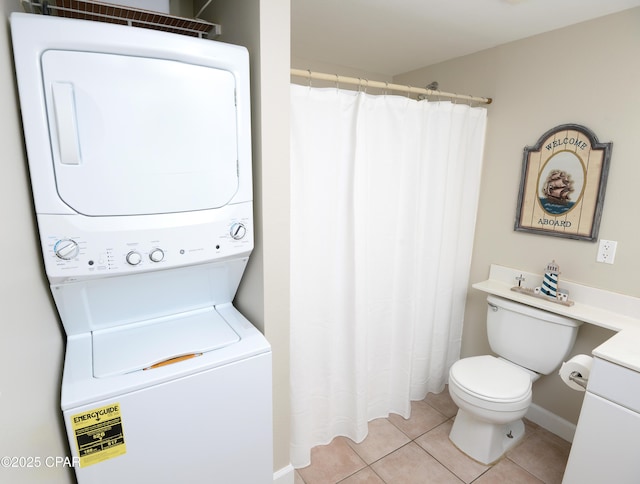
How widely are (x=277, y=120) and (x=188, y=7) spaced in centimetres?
87

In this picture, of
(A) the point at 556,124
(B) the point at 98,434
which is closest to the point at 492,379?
(A) the point at 556,124

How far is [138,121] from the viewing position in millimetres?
1008

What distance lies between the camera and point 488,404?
1.70 m

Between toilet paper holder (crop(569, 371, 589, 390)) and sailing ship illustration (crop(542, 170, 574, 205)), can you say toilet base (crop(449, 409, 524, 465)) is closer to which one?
toilet paper holder (crop(569, 371, 589, 390))

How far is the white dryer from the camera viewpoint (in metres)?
0.92

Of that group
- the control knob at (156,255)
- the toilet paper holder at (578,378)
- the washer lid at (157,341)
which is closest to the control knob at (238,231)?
the control knob at (156,255)

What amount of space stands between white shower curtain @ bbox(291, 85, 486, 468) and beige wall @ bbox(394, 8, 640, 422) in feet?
0.47

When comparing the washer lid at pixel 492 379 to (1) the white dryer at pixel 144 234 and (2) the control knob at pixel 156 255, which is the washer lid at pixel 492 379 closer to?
(1) the white dryer at pixel 144 234

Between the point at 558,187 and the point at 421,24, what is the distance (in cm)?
118

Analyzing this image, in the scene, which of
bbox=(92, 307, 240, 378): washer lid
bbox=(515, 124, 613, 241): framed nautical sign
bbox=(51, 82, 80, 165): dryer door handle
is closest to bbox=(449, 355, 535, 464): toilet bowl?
bbox=(515, 124, 613, 241): framed nautical sign

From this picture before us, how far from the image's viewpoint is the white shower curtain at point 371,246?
1648 mm

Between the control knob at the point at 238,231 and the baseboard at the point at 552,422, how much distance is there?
85.8 inches

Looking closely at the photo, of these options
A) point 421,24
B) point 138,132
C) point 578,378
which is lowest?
point 578,378

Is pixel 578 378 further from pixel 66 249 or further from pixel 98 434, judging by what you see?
pixel 66 249
